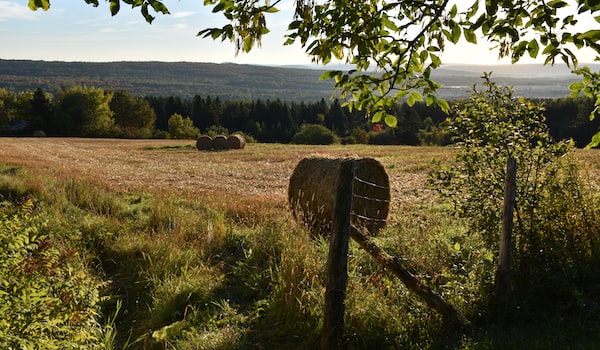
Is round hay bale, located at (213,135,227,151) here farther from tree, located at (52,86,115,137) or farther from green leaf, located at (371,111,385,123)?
tree, located at (52,86,115,137)

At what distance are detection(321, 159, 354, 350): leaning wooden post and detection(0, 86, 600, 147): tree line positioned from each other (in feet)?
154

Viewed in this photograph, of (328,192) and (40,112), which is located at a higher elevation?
(328,192)

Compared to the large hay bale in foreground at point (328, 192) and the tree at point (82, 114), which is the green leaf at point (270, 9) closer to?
the large hay bale in foreground at point (328, 192)

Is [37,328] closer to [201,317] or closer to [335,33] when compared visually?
[201,317]

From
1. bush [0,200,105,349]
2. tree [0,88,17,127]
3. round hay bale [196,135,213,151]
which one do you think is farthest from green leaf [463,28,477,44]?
tree [0,88,17,127]

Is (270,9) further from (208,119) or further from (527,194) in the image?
(208,119)

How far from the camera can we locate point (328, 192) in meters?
8.94

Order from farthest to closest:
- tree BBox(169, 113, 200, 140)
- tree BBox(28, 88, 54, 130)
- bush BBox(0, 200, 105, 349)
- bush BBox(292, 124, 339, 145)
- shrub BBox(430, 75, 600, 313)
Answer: bush BBox(292, 124, 339, 145) < tree BBox(169, 113, 200, 140) < tree BBox(28, 88, 54, 130) < shrub BBox(430, 75, 600, 313) < bush BBox(0, 200, 105, 349)

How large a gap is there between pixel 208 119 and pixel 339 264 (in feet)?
323

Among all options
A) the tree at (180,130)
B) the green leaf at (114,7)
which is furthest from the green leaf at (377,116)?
the tree at (180,130)

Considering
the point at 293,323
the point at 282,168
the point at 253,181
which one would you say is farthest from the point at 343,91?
the point at 282,168

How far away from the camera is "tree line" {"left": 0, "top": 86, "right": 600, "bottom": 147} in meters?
71.1

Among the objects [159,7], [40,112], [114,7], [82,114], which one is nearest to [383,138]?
[82,114]

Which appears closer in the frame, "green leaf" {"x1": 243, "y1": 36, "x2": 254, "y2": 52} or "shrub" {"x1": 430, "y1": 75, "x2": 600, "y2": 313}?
"green leaf" {"x1": 243, "y1": 36, "x2": 254, "y2": 52}
